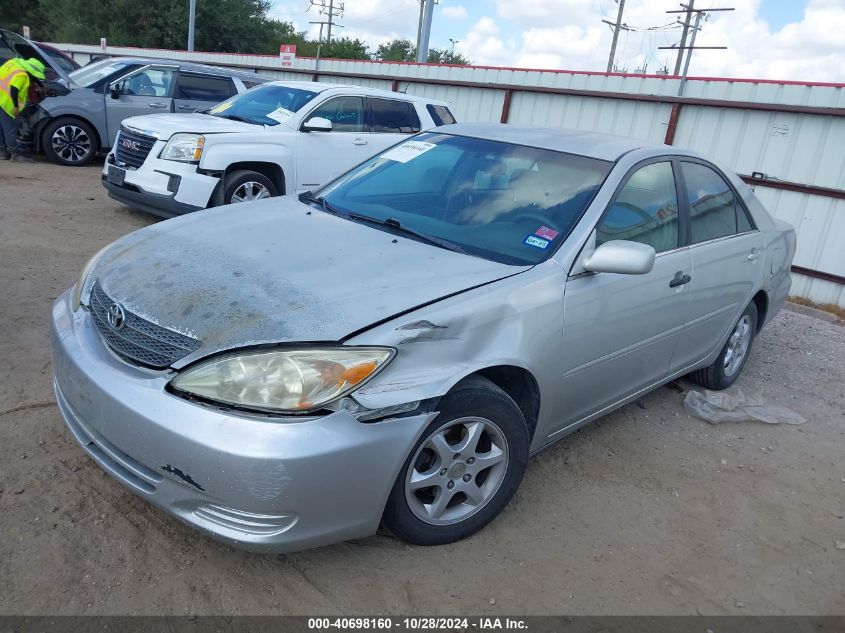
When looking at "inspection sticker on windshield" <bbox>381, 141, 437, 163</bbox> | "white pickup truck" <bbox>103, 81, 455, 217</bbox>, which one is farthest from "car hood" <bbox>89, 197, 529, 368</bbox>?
"white pickup truck" <bbox>103, 81, 455, 217</bbox>

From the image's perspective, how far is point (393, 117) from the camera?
29.0 ft

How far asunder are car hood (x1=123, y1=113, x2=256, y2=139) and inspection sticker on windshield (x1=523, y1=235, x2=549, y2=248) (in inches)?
195

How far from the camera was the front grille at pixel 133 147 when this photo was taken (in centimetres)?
734

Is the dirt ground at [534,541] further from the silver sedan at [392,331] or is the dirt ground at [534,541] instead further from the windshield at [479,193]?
the windshield at [479,193]

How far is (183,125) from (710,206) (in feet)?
17.8

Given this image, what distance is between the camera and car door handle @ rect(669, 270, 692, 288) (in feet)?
12.2

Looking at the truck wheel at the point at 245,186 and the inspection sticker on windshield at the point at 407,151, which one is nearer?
the inspection sticker on windshield at the point at 407,151

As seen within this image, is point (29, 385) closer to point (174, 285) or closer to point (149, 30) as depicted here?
point (174, 285)

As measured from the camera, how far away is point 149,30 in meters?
42.3

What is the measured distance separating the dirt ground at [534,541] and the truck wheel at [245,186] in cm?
303

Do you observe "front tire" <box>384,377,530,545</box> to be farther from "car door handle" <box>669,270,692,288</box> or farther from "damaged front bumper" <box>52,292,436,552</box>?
"car door handle" <box>669,270,692,288</box>

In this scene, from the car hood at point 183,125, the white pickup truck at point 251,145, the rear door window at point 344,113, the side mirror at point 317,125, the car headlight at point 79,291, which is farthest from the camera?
the rear door window at point 344,113

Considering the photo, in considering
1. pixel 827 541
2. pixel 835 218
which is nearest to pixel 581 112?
pixel 835 218

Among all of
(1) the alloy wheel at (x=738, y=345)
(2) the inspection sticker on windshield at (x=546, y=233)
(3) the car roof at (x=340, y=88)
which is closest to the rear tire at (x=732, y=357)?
(1) the alloy wheel at (x=738, y=345)
